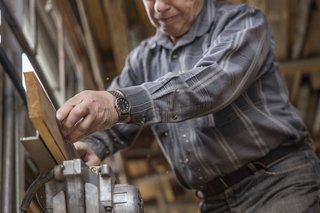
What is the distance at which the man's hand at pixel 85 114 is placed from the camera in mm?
1346

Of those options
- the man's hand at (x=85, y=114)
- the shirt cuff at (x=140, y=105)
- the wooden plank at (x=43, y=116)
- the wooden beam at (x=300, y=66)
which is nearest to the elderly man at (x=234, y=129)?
the shirt cuff at (x=140, y=105)

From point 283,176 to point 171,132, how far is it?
43 cm

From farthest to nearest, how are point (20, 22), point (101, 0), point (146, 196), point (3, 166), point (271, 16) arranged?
1. point (146, 196)
2. point (271, 16)
3. point (101, 0)
4. point (20, 22)
5. point (3, 166)

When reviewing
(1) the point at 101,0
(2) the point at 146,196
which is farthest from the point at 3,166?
(2) the point at 146,196

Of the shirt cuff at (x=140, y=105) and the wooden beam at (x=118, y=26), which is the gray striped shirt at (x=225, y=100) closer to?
the shirt cuff at (x=140, y=105)

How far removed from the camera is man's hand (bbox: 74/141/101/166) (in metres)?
1.93

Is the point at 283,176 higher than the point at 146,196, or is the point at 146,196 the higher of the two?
the point at 146,196

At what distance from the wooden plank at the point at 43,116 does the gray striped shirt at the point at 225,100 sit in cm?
49

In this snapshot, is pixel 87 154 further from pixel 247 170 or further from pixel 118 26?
pixel 118 26

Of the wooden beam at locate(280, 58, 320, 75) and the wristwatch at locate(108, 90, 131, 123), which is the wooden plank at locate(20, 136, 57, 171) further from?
the wooden beam at locate(280, 58, 320, 75)

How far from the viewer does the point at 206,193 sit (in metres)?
2.13

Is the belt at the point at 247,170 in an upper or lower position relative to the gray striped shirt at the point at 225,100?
lower

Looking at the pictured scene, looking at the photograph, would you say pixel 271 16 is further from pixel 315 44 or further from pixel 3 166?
pixel 3 166

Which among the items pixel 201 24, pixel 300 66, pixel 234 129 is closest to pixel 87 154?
pixel 234 129
